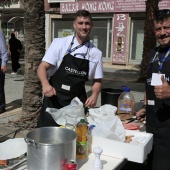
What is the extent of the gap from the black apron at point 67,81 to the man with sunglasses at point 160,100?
0.70m

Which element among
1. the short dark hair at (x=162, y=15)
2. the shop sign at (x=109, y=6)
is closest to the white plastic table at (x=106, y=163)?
the short dark hair at (x=162, y=15)

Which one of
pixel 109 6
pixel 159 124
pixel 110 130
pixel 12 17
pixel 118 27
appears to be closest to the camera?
pixel 110 130

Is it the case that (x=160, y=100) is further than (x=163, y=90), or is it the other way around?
(x=160, y=100)

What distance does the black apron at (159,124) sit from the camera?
7.32 feet

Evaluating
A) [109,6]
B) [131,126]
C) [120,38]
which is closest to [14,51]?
[120,38]

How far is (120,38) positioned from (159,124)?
13.8m

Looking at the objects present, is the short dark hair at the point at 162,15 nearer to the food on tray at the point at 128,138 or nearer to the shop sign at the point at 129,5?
the food on tray at the point at 128,138

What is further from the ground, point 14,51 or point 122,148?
point 14,51

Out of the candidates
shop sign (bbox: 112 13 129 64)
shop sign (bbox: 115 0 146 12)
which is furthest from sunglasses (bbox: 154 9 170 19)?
shop sign (bbox: 112 13 129 64)

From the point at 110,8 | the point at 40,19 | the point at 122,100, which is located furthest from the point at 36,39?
the point at 110,8

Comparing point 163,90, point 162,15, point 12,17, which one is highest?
point 12,17

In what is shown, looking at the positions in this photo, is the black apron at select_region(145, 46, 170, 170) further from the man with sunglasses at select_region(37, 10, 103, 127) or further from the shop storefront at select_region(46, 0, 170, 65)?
the shop storefront at select_region(46, 0, 170, 65)

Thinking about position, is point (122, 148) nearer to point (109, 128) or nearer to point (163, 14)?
point (109, 128)

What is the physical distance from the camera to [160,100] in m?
2.24
